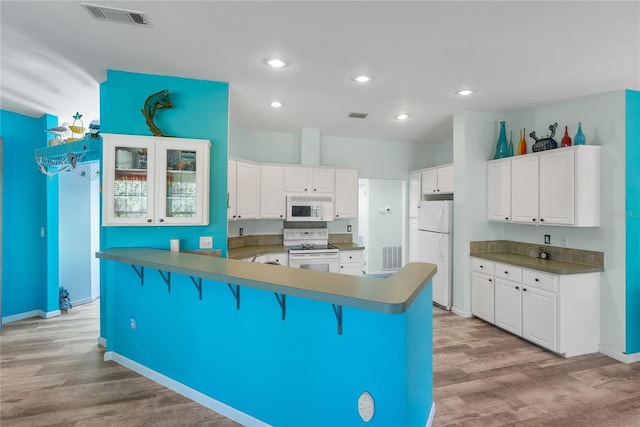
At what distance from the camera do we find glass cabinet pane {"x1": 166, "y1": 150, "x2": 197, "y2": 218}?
312 cm

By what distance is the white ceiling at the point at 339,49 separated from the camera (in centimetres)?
216

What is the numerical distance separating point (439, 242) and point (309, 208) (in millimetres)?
1948

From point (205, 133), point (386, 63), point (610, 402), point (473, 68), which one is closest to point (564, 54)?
point (473, 68)

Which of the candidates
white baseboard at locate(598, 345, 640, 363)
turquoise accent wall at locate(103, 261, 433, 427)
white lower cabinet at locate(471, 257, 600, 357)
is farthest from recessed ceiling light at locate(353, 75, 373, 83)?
white baseboard at locate(598, 345, 640, 363)

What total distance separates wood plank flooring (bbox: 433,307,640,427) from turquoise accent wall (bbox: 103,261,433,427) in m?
0.55

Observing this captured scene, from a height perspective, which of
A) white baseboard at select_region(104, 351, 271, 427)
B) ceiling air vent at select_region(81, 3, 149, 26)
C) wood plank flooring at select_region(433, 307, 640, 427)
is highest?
ceiling air vent at select_region(81, 3, 149, 26)

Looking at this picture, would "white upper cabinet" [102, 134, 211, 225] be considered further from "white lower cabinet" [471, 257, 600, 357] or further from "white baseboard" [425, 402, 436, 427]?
"white lower cabinet" [471, 257, 600, 357]

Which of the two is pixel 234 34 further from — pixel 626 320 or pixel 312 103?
pixel 626 320

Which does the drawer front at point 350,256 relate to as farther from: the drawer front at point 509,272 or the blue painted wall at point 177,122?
the blue painted wall at point 177,122

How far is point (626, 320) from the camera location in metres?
3.41

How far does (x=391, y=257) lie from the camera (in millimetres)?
7352

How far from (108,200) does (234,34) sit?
1.73 meters

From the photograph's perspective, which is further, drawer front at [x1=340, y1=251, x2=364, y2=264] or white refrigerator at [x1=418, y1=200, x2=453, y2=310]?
drawer front at [x1=340, y1=251, x2=364, y2=264]

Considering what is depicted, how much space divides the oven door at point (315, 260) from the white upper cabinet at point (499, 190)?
7.21 feet
